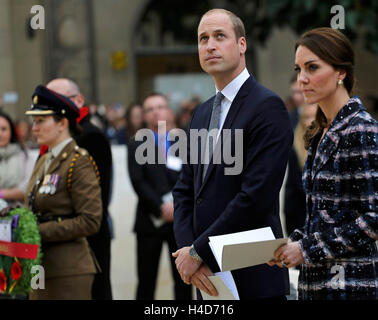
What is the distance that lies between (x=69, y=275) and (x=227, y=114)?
1.66 metres

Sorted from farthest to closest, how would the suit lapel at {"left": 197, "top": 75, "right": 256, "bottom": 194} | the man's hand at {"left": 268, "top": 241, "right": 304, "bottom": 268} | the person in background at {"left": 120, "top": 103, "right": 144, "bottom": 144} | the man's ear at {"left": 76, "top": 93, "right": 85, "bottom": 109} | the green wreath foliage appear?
the person in background at {"left": 120, "top": 103, "right": 144, "bottom": 144} < the man's ear at {"left": 76, "top": 93, "right": 85, "bottom": 109} < the green wreath foliage < the suit lapel at {"left": 197, "top": 75, "right": 256, "bottom": 194} < the man's hand at {"left": 268, "top": 241, "right": 304, "bottom": 268}

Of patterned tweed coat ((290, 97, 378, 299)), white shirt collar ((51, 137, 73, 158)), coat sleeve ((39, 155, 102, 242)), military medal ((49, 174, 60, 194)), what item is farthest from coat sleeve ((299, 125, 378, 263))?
white shirt collar ((51, 137, 73, 158))

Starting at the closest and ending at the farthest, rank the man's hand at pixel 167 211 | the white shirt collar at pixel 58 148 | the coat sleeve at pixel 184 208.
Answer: the coat sleeve at pixel 184 208, the white shirt collar at pixel 58 148, the man's hand at pixel 167 211

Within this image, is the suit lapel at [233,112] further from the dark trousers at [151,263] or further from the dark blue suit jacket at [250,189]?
the dark trousers at [151,263]

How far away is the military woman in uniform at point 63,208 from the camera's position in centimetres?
434

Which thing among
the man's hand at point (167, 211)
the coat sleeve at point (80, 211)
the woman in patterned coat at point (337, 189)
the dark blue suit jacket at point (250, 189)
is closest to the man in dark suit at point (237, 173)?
the dark blue suit jacket at point (250, 189)

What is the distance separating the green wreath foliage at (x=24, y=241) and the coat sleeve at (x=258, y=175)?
57.6 inches

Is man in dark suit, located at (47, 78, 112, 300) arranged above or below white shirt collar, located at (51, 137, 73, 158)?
below

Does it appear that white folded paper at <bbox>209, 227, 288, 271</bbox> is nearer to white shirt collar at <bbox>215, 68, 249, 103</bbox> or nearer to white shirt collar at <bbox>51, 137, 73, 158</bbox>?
white shirt collar at <bbox>215, 68, 249, 103</bbox>

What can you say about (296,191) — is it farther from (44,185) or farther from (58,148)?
(44,185)

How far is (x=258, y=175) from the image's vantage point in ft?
9.95

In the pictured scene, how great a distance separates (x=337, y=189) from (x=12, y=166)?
3.69 meters

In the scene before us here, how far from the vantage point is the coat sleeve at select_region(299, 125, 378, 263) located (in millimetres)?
2771

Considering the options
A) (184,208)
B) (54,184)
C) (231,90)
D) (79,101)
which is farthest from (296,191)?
(231,90)
